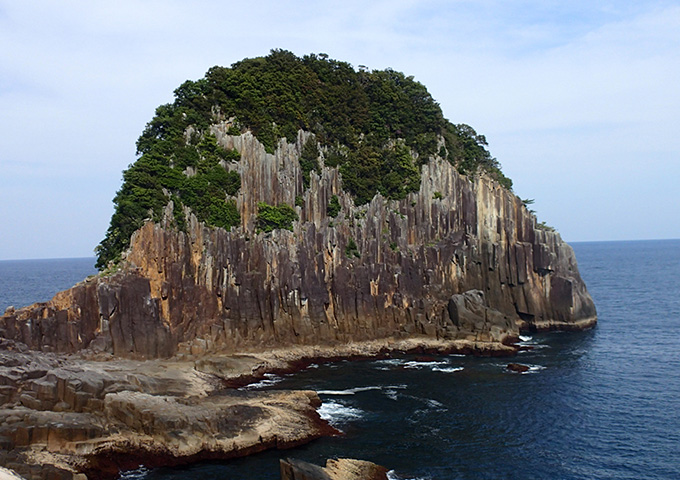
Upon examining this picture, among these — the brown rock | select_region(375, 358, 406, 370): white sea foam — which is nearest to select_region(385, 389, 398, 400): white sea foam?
select_region(375, 358, 406, 370): white sea foam

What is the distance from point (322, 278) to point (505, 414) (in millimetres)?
32082

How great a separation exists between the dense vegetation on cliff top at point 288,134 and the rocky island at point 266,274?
268 mm

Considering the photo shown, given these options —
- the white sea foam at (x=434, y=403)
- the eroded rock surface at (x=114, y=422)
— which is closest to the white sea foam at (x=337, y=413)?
the eroded rock surface at (x=114, y=422)

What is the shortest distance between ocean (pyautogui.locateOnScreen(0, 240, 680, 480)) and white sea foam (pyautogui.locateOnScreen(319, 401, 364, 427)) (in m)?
0.09

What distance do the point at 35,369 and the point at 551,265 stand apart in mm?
67718

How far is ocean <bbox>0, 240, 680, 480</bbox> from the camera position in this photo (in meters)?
40.9

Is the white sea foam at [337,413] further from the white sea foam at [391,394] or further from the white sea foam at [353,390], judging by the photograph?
the white sea foam at [391,394]

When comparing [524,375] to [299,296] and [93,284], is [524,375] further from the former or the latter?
[93,284]

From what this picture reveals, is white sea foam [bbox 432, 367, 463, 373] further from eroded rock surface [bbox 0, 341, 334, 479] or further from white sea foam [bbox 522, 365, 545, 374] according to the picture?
eroded rock surface [bbox 0, 341, 334, 479]

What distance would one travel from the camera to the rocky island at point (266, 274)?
45.1 meters

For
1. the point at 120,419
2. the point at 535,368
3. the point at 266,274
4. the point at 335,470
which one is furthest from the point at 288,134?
the point at 335,470

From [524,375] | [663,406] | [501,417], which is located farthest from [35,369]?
[663,406]

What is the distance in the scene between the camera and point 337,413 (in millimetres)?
51062

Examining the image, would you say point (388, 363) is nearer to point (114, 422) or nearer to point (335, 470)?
point (335, 470)
